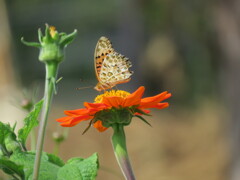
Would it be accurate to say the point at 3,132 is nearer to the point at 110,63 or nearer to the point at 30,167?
the point at 30,167

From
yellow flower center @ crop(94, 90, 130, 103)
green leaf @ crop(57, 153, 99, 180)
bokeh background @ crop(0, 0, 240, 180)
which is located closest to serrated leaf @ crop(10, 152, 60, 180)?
green leaf @ crop(57, 153, 99, 180)

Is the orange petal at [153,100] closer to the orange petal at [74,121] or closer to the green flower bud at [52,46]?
the orange petal at [74,121]

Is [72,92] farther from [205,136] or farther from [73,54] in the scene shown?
[205,136]

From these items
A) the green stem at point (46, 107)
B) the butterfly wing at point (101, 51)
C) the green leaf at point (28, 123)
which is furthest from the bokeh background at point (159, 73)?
the green stem at point (46, 107)

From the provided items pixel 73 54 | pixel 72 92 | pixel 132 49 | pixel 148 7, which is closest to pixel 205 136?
pixel 132 49

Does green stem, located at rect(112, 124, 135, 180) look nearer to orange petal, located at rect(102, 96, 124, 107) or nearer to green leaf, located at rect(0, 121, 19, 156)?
orange petal, located at rect(102, 96, 124, 107)

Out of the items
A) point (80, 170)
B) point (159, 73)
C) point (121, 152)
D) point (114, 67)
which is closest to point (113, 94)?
point (114, 67)
